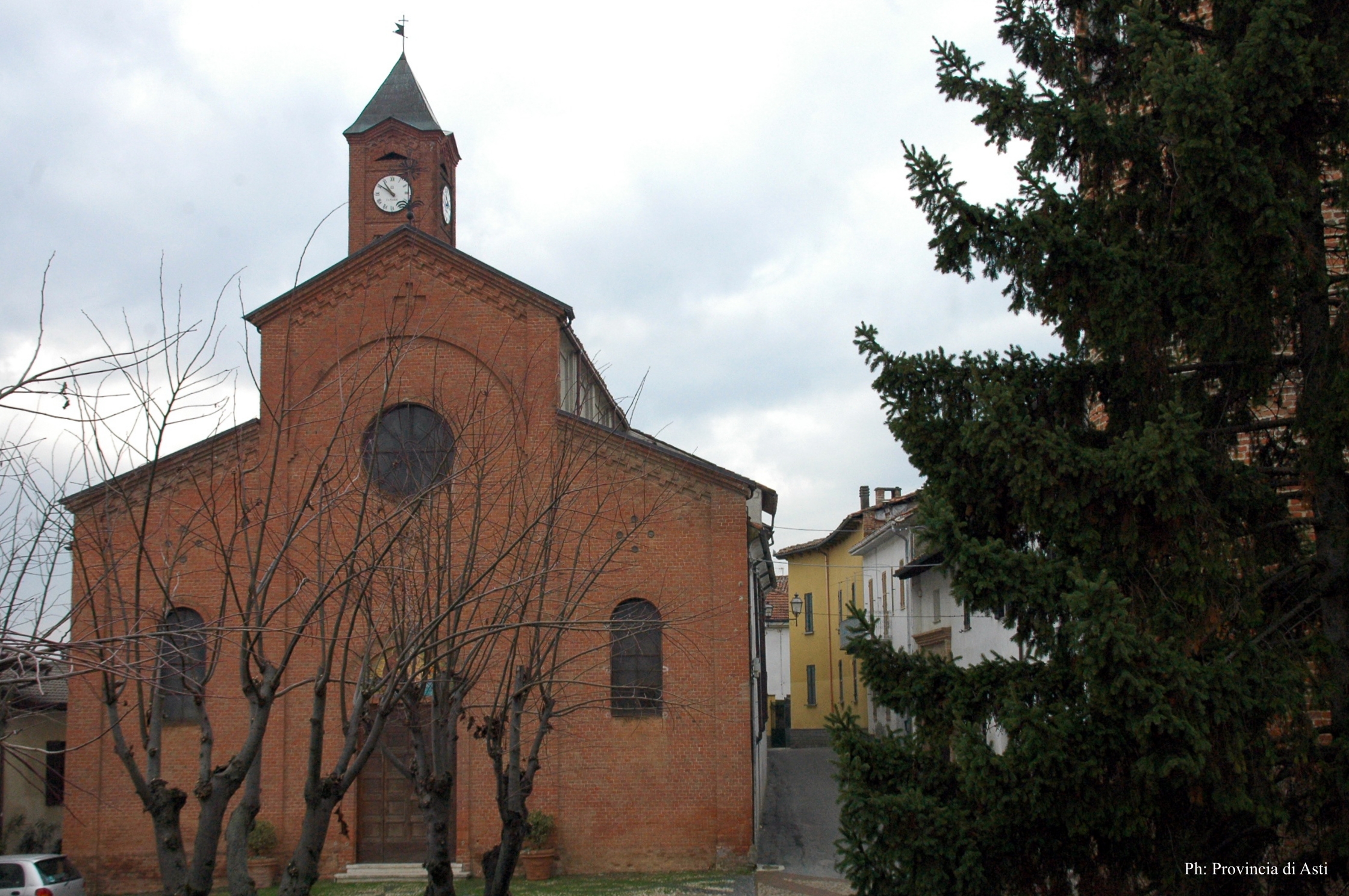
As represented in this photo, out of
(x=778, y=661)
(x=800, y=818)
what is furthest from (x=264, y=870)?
(x=778, y=661)

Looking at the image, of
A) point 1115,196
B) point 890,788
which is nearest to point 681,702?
point 890,788

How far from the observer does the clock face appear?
25125 mm

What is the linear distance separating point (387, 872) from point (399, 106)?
17379mm

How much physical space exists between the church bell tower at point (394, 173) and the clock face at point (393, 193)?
1 cm

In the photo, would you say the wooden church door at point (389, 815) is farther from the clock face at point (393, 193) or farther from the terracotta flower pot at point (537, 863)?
Answer: the clock face at point (393, 193)

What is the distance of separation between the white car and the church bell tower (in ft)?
46.1

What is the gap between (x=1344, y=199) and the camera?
20.2 ft

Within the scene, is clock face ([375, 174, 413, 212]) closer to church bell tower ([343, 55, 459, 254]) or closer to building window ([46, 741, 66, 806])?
church bell tower ([343, 55, 459, 254])

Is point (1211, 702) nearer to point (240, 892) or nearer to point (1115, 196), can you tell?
point (1115, 196)

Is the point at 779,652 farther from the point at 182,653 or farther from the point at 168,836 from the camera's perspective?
the point at 182,653

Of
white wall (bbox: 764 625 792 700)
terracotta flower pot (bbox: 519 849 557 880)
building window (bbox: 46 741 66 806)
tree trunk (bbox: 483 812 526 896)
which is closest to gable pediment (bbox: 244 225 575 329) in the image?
building window (bbox: 46 741 66 806)

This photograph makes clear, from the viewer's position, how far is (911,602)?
30188 millimetres

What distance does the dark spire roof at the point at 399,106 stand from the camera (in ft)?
84.2

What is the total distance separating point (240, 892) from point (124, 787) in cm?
1313
